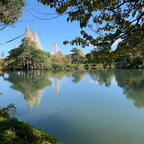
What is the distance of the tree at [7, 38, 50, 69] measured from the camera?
65.1 feet

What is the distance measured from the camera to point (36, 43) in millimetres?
24312

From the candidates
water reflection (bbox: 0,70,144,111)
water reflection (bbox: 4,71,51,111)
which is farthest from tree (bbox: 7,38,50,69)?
water reflection (bbox: 4,71,51,111)

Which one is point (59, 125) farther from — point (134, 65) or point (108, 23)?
point (134, 65)

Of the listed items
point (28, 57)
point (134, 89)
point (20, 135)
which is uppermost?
point (28, 57)

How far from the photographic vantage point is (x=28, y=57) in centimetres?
2027

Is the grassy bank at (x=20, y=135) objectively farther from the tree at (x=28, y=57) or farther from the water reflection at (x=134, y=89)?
the tree at (x=28, y=57)

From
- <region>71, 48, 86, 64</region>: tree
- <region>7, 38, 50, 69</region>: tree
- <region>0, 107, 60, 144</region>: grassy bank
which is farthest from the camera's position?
<region>71, 48, 86, 64</region>: tree

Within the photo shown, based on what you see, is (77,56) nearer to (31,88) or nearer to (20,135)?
(31,88)

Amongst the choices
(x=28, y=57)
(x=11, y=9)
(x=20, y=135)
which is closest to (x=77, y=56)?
(x=28, y=57)

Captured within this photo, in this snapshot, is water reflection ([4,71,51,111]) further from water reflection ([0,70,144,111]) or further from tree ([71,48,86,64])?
tree ([71,48,86,64])

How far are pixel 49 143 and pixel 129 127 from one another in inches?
69.4

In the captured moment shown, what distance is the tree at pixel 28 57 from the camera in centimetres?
1985

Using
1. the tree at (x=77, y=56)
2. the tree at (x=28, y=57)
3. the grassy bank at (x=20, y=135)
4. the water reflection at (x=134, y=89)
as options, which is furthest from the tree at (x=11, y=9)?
the tree at (x=77, y=56)

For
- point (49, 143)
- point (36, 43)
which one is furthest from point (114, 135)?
point (36, 43)
